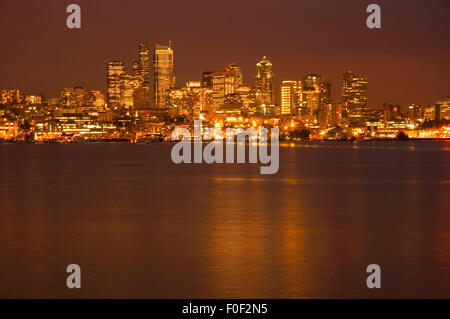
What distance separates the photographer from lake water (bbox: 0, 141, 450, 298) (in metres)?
15.4

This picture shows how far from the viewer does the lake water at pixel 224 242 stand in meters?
15.4

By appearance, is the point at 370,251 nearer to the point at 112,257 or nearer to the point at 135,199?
the point at 112,257

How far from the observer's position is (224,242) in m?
21.2

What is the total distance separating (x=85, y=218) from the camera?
2748cm

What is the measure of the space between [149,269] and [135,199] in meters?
19.3

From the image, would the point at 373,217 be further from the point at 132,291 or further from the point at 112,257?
the point at 132,291

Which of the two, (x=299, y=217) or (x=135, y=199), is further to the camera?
(x=135, y=199)
